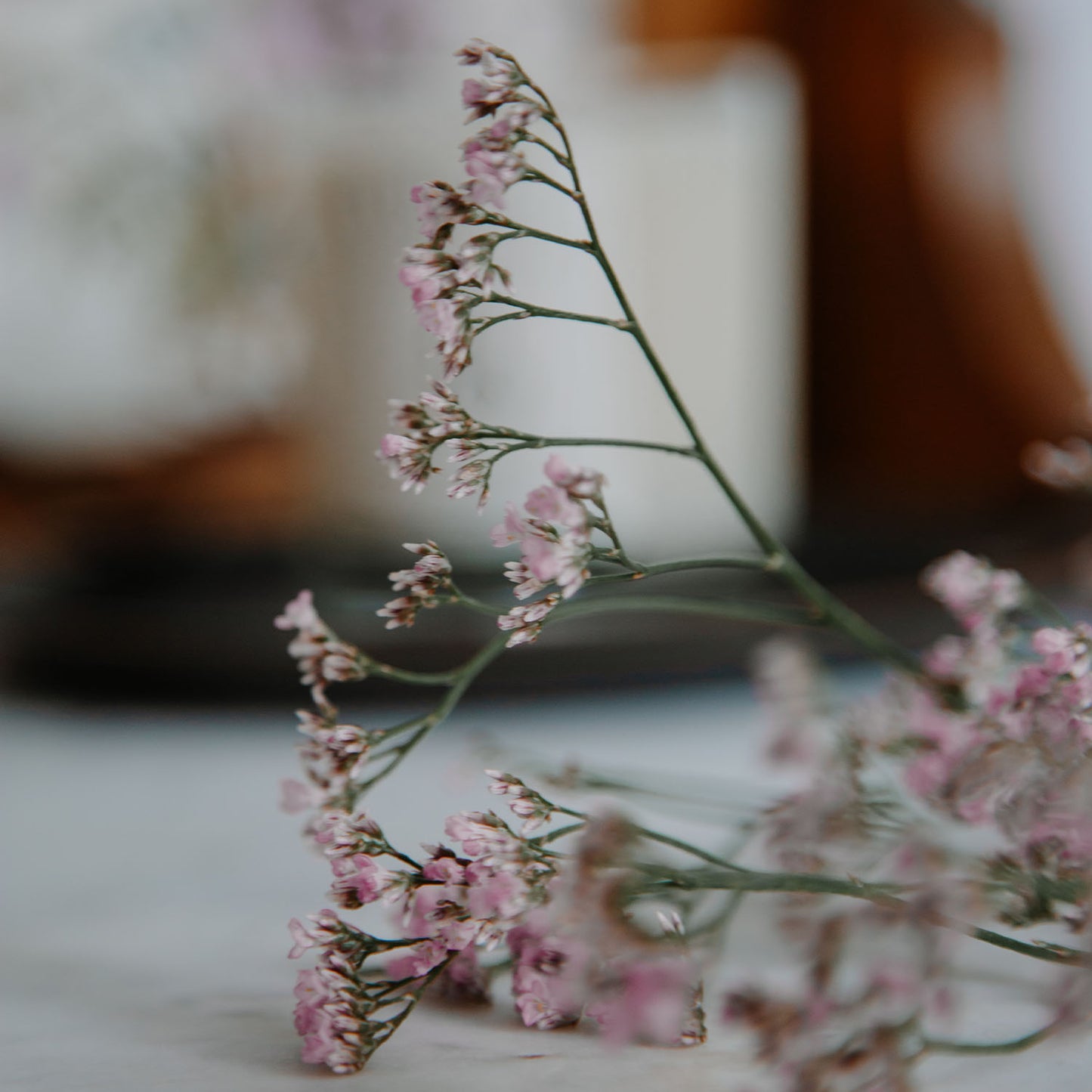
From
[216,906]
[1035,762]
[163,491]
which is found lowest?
[163,491]

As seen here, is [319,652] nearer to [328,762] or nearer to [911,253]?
[328,762]

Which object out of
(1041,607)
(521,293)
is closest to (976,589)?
(1041,607)

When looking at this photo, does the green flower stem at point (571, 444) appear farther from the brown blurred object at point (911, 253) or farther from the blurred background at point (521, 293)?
the brown blurred object at point (911, 253)

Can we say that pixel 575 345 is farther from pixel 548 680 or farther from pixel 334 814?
pixel 334 814

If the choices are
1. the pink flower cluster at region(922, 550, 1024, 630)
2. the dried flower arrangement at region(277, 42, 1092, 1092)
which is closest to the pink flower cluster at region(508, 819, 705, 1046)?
the dried flower arrangement at region(277, 42, 1092, 1092)

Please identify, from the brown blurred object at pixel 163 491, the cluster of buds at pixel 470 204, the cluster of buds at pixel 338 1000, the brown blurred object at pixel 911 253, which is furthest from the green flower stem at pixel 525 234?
the brown blurred object at pixel 911 253

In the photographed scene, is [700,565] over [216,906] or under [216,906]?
over
